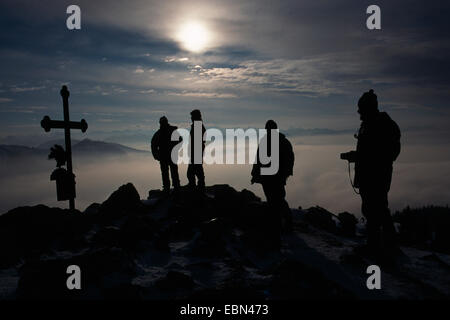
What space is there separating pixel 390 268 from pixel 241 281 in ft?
11.9

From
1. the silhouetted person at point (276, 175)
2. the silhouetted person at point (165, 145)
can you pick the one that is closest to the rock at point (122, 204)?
the silhouetted person at point (165, 145)

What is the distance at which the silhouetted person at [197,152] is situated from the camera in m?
12.8

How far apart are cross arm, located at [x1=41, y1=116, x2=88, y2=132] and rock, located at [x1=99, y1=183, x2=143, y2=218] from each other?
11.9 feet

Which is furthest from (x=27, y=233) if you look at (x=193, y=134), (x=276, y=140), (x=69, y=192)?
(x=276, y=140)

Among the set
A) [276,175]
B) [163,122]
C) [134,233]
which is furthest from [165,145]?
[276,175]

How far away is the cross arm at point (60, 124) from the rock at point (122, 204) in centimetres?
362

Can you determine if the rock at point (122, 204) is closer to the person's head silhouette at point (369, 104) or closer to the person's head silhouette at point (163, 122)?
the person's head silhouette at point (163, 122)

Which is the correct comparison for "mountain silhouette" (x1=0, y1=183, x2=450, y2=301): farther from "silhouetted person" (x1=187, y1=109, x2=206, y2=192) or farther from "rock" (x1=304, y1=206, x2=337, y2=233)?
"silhouetted person" (x1=187, y1=109, x2=206, y2=192)

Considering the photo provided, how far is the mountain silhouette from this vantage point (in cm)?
659

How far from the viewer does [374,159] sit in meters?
8.12

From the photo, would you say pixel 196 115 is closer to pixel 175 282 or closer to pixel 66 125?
pixel 66 125

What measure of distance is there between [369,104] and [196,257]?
5807mm
